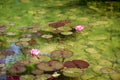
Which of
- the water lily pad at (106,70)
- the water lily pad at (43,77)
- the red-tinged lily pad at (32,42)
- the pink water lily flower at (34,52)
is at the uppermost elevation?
the pink water lily flower at (34,52)

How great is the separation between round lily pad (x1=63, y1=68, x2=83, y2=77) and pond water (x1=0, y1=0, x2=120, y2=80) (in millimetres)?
44

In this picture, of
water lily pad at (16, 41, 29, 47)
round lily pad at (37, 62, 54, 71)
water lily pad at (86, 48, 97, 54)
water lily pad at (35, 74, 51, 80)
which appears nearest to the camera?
water lily pad at (35, 74, 51, 80)

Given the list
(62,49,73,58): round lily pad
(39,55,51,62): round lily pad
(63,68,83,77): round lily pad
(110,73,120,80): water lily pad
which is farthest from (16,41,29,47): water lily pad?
(110,73,120,80): water lily pad

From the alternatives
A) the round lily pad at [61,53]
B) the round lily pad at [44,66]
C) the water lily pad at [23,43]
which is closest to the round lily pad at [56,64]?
the round lily pad at [44,66]

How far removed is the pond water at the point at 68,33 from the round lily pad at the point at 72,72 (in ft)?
0.14

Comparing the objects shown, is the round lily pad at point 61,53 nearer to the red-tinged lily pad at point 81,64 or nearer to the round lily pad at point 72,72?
the red-tinged lily pad at point 81,64

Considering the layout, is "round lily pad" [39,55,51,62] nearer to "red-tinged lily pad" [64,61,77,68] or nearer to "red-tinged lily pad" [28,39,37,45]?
"red-tinged lily pad" [64,61,77,68]

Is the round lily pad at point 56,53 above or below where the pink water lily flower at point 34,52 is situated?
below

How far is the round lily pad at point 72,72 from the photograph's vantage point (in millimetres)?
1782

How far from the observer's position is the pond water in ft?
6.64

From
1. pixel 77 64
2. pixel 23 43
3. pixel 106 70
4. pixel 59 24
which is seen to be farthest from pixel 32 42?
pixel 106 70

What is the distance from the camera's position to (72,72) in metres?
1.81

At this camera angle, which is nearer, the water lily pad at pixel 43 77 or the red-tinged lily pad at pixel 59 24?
the water lily pad at pixel 43 77

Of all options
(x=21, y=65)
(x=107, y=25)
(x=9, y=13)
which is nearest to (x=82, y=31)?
(x=107, y=25)
